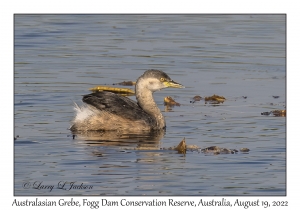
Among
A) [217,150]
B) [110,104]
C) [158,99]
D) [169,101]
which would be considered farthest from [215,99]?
[217,150]

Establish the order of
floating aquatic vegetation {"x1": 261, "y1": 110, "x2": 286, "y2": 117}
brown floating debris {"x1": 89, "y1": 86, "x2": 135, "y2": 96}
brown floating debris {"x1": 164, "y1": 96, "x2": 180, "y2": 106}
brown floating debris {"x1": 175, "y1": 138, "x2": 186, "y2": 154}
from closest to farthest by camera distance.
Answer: brown floating debris {"x1": 175, "y1": 138, "x2": 186, "y2": 154} → floating aquatic vegetation {"x1": 261, "y1": 110, "x2": 286, "y2": 117} → brown floating debris {"x1": 164, "y1": 96, "x2": 180, "y2": 106} → brown floating debris {"x1": 89, "y1": 86, "x2": 135, "y2": 96}

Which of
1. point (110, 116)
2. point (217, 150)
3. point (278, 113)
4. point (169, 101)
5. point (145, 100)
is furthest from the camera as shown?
point (169, 101)

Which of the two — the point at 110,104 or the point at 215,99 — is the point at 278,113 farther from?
the point at 110,104

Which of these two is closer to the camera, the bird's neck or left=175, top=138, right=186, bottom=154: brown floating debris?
left=175, top=138, right=186, bottom=154: brown floating debris

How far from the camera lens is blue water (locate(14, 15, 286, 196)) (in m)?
11.7

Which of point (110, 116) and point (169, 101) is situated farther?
point (169, 101)

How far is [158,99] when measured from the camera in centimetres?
1773

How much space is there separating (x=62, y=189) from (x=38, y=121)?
422 centimetres

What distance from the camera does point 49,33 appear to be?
83.1ft

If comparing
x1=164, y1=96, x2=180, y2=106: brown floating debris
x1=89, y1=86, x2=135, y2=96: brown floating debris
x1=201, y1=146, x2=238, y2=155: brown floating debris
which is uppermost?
x1=89, y1=86, x2=135, y2=96: brown floating debris

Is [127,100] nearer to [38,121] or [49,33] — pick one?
[38,121]

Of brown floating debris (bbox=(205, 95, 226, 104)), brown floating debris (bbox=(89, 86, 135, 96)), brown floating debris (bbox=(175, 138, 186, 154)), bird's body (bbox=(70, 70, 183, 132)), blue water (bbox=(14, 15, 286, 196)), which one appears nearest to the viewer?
blue water (bbox=(14, 15, 286, 196))

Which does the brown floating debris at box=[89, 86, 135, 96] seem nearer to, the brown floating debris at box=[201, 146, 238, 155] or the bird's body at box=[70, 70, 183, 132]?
the bird's body at box=[70, 70, 183, 132]

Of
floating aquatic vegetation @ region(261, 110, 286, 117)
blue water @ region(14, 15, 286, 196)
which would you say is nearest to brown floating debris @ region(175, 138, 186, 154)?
blue water @ region(14, 15, 286, 196)
